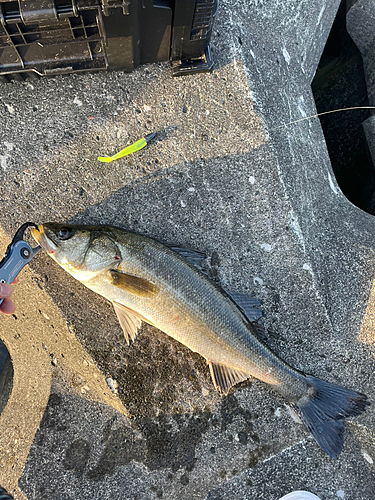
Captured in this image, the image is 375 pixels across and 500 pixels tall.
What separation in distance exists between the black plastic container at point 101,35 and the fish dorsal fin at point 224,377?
2299mm

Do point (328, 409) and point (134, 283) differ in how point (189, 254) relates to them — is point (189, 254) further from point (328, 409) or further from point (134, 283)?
point (328, 409)

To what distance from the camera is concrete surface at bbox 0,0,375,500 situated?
100 inches

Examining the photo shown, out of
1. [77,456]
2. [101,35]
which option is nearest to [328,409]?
[77,456]

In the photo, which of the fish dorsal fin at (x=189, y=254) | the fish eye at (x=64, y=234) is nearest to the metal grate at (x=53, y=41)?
the fish eye at (x=64, y=234)

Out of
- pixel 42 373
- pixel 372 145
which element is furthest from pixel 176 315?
pixel 372 145

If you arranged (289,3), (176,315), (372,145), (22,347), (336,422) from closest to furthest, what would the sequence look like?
(176,315) → (336,422) → (289,3) → (22,347) → (372,145)

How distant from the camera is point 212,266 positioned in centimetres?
264

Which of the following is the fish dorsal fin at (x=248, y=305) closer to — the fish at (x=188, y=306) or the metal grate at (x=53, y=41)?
the fish at (x=188, y=306)

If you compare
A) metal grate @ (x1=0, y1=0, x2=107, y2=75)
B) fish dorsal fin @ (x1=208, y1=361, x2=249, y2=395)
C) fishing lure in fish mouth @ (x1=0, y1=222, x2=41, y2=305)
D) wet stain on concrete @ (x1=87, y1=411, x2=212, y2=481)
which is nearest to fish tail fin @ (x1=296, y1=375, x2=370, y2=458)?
fish dorsal fin @ (x1=208, y1=361, x2=249, y2=395)

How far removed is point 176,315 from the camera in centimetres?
231

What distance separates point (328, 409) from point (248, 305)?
102 cm

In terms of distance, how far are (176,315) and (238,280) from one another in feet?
2.10

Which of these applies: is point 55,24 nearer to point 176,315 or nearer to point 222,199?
point 222,199

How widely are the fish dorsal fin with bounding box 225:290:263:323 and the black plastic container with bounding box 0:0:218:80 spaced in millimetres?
1764
